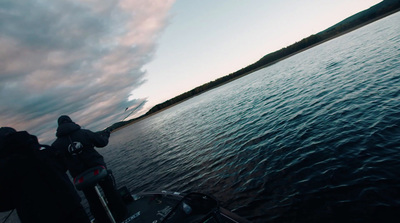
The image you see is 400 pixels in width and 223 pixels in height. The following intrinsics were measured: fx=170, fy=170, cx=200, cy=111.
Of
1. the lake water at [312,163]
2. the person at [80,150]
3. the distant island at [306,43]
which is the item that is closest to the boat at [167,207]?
the person at [80,150]

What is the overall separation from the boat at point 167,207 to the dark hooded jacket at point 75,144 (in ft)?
2.21

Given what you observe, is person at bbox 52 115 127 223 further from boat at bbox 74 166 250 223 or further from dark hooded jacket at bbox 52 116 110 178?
boat at bbox 74 166 250 223

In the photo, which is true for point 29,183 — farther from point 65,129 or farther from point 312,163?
point 312,163

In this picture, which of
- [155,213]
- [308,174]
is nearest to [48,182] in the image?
[155,213]

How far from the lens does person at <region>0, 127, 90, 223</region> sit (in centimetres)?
295

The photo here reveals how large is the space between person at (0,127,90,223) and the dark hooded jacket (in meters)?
1.20

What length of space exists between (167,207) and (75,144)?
377 centimetres

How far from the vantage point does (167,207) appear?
6.20 meters

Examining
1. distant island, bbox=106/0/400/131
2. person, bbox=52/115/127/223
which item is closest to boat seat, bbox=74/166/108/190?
person, bbox=52/115/127/223

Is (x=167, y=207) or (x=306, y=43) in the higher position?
(x=306, y=43)

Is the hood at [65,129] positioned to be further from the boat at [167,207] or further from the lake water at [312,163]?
the lake water at [312,163]

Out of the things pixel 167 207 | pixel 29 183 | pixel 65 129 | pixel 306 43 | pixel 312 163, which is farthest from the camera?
pixel 306 43

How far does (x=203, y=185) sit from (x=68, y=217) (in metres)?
7.20

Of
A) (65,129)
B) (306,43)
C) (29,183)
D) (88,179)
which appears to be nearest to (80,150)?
(65,129)
